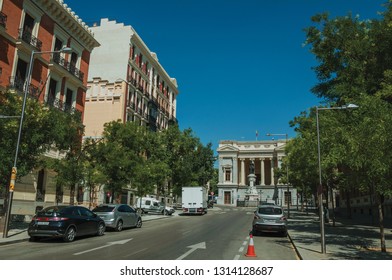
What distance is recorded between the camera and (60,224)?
47.1 ft

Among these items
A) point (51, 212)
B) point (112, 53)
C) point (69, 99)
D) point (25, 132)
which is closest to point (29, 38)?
point (69, 99)

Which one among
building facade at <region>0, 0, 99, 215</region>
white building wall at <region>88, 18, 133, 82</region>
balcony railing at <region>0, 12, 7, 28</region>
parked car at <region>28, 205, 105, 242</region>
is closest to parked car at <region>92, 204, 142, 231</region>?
parked car at <region>28, 205, 105, 242</region>

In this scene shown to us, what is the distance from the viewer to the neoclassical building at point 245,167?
3661 inches

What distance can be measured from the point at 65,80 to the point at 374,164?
26.1 m

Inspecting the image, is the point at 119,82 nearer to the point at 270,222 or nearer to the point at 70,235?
the point at 270,222

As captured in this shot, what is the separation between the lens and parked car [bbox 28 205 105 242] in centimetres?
1431

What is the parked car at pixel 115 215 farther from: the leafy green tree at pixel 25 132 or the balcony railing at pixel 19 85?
the balcony railing at pixel 19 85

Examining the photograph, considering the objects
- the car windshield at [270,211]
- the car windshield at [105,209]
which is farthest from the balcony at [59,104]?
the car windshield at [270,211]

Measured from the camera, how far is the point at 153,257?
35.3 ft

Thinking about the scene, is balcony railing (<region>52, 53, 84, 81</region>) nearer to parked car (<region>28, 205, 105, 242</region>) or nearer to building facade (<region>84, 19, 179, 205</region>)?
building facade (<region>84, 19, 179, 205</region>)

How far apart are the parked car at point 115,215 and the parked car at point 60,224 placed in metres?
3.12

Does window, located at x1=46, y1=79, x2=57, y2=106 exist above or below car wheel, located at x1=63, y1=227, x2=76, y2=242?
above

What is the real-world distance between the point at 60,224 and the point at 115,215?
5421 millimetres

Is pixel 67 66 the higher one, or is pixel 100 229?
pixel 67 66
